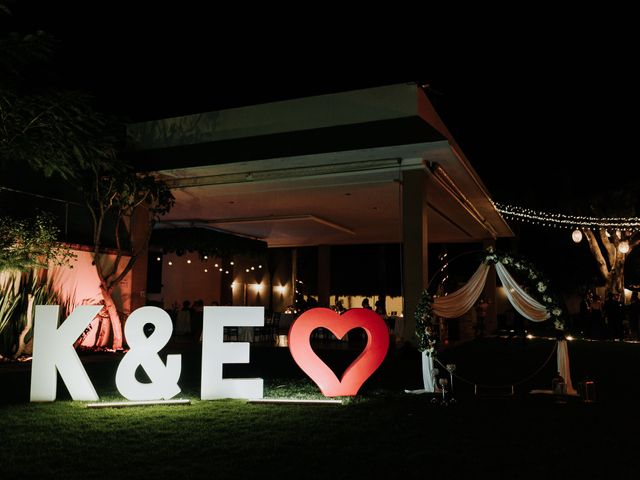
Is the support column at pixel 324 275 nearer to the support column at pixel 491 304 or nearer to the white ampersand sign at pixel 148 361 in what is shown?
the support column at pixel 491 304

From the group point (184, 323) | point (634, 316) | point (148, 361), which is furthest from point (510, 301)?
point (634, 316)

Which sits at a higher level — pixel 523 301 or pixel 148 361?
pixel 523 301

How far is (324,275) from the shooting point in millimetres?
23969

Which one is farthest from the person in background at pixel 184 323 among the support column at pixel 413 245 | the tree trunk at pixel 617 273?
the tree trunk at pixel 617 273

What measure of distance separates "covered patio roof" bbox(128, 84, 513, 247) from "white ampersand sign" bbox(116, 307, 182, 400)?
16.4 ft

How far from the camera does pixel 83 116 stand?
944 cm

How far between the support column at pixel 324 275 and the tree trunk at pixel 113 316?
11502mm

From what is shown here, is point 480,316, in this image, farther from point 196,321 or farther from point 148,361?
point 148,361

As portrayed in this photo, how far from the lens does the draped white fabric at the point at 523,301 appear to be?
27.9 feet

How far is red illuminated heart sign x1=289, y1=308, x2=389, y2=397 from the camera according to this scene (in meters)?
7.03

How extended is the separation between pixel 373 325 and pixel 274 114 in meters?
5.94

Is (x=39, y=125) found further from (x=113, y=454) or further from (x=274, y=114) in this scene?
(x=113, y=454)

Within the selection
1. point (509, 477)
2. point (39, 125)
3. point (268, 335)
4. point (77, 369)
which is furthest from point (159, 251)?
point (509, 477)

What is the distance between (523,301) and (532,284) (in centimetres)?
29
